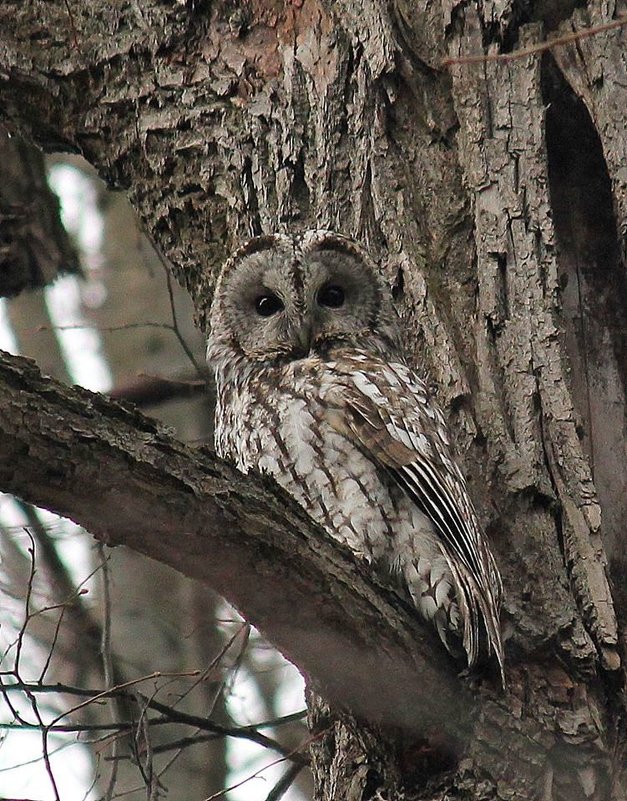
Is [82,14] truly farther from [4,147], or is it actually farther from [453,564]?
[453,564]

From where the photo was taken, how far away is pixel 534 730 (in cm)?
289

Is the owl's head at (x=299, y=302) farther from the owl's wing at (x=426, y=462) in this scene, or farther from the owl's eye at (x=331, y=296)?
the owl's wing at (x=426, y=462)

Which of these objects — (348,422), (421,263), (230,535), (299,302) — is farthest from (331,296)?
(230,535)

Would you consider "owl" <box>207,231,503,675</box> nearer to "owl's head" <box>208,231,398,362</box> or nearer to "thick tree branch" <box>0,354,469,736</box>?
"owl's head" <box>208,231,398,362</box>

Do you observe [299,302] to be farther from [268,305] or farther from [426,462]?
[426,462]

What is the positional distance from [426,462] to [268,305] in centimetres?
100

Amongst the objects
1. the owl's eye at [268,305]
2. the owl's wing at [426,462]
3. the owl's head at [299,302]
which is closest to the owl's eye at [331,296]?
the owl's head at [299,302]

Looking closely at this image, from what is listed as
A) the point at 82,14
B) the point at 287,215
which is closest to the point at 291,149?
the point at 287,215

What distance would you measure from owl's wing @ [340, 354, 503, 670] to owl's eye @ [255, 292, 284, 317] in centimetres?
36

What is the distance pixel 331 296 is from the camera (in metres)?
4.05

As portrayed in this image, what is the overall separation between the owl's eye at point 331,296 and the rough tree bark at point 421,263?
22cm

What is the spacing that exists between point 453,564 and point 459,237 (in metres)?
1.04

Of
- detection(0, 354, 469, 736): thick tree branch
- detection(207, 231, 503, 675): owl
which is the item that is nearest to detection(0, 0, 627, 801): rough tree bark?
detection(0, 354, 469, 736): thick tree branch

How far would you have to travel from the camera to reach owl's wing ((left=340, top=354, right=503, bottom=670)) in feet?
9.75
